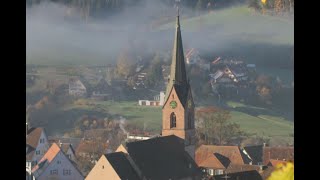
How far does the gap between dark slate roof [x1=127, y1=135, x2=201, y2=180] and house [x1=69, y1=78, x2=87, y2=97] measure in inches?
517

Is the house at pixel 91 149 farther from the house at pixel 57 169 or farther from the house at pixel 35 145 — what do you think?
the house at pixel 57 169

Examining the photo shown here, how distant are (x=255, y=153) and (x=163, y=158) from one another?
17.6ft

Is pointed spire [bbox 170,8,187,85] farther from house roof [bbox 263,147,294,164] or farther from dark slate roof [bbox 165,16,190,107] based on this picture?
house roof [bbox 263,147,294,164]

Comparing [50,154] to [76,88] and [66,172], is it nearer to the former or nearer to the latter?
[66,172]

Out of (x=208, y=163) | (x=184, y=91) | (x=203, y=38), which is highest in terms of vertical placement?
(x=203, y=38)

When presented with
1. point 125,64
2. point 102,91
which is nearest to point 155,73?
point 125,64

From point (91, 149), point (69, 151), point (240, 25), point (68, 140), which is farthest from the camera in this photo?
point (240, 25)

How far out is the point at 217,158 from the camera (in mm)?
22703

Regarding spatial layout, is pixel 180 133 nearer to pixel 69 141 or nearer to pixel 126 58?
pixel 69 141

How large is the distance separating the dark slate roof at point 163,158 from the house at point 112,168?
0.48m

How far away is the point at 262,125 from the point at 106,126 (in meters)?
6.66

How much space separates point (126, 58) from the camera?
3641cm
